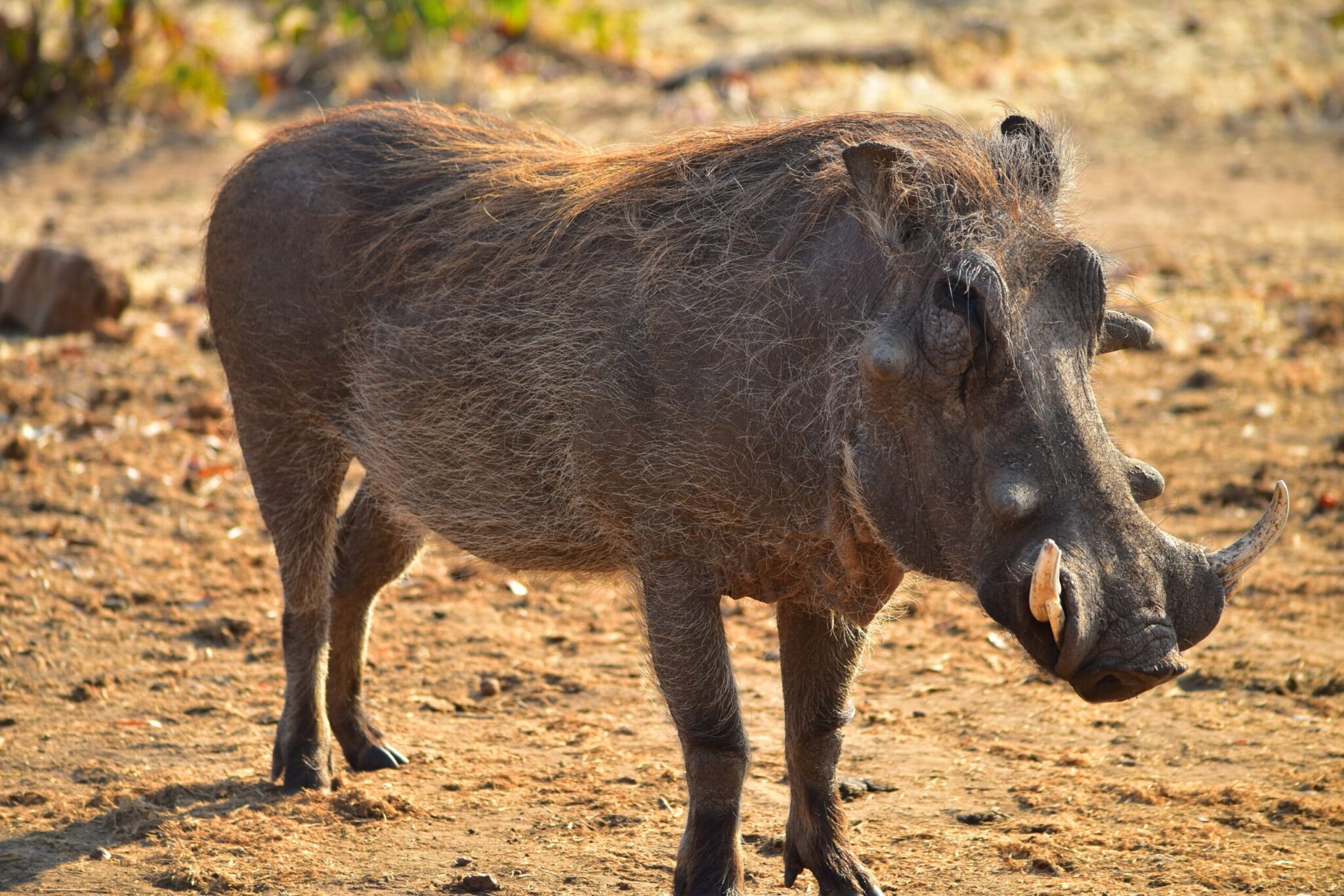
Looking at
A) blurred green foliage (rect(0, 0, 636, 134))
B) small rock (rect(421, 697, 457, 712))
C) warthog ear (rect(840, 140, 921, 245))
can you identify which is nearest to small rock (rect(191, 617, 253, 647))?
small rock (rect(421, 697, 457, 712))

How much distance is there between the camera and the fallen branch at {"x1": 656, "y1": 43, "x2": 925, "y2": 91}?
1312 cm

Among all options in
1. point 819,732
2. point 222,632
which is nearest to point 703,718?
point 819,732

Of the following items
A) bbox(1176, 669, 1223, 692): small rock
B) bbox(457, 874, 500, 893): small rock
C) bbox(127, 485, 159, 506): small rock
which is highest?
bbox(127, 485, 159, 506): small rock

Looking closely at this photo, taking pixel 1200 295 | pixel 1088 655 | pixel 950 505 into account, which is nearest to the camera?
pixel 1088 655

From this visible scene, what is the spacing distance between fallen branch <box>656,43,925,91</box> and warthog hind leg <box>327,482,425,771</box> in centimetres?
950

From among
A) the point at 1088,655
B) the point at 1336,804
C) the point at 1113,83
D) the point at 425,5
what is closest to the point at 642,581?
the point at 1088,655

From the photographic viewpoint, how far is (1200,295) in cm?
880

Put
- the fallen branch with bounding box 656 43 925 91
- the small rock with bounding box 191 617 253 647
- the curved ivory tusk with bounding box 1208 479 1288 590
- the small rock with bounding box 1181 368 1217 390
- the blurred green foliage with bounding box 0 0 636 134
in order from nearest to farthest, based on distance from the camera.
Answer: the curved ivory tusk with bounding box 1208 479 1288 590 → the small rock with bounding box 191 617 253 647 → the small rock with bounding box 1181 368 1217 390 → the blurred green foliage with bounding box 0 0 636 134 → the fallen branch with bounding box 656 43 925 91

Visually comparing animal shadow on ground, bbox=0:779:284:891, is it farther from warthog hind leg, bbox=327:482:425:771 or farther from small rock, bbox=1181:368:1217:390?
small rock, bbox=1181:368:1217:390

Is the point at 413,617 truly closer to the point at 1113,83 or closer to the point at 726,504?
the point at 726,504

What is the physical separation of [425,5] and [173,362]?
5.76 meters

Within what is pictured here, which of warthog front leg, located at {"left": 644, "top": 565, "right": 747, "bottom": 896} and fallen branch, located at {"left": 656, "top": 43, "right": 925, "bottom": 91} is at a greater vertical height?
fallen branch, located at {"left": 656, "top": 43, "right": 925, "bottom": 91}

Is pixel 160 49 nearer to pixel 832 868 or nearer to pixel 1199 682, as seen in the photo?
pixel 1199 682

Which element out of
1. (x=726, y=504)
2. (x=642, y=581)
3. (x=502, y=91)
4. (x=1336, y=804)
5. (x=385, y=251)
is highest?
(x=502, y=91)
